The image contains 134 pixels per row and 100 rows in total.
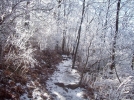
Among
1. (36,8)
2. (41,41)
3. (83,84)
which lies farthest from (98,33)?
(36,8)

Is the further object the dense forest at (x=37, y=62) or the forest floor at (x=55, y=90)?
the forest floor at (x=55, y=90)

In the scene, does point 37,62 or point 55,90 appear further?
point 55,90

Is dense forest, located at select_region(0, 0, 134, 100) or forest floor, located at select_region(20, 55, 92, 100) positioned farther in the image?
forest floor, located at select_region(20, 55, 92, 100)

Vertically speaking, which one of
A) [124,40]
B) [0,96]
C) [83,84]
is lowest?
[83,84]

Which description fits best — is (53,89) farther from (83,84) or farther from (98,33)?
(98,33)

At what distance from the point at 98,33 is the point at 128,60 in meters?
3.16

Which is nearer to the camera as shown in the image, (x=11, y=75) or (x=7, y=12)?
(x=7, y=12)

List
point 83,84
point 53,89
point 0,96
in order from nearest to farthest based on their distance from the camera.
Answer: point 0,96 < point 53,89 < point 83,84

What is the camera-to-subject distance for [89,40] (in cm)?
1241

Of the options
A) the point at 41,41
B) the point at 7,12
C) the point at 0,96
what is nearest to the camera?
the point at 7,12

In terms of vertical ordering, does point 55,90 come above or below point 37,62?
below

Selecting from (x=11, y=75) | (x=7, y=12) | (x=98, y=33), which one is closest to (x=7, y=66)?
(x=11, y=75)

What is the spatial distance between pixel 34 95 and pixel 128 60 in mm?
8048

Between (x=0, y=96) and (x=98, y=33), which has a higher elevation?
(x=98, y=33)
